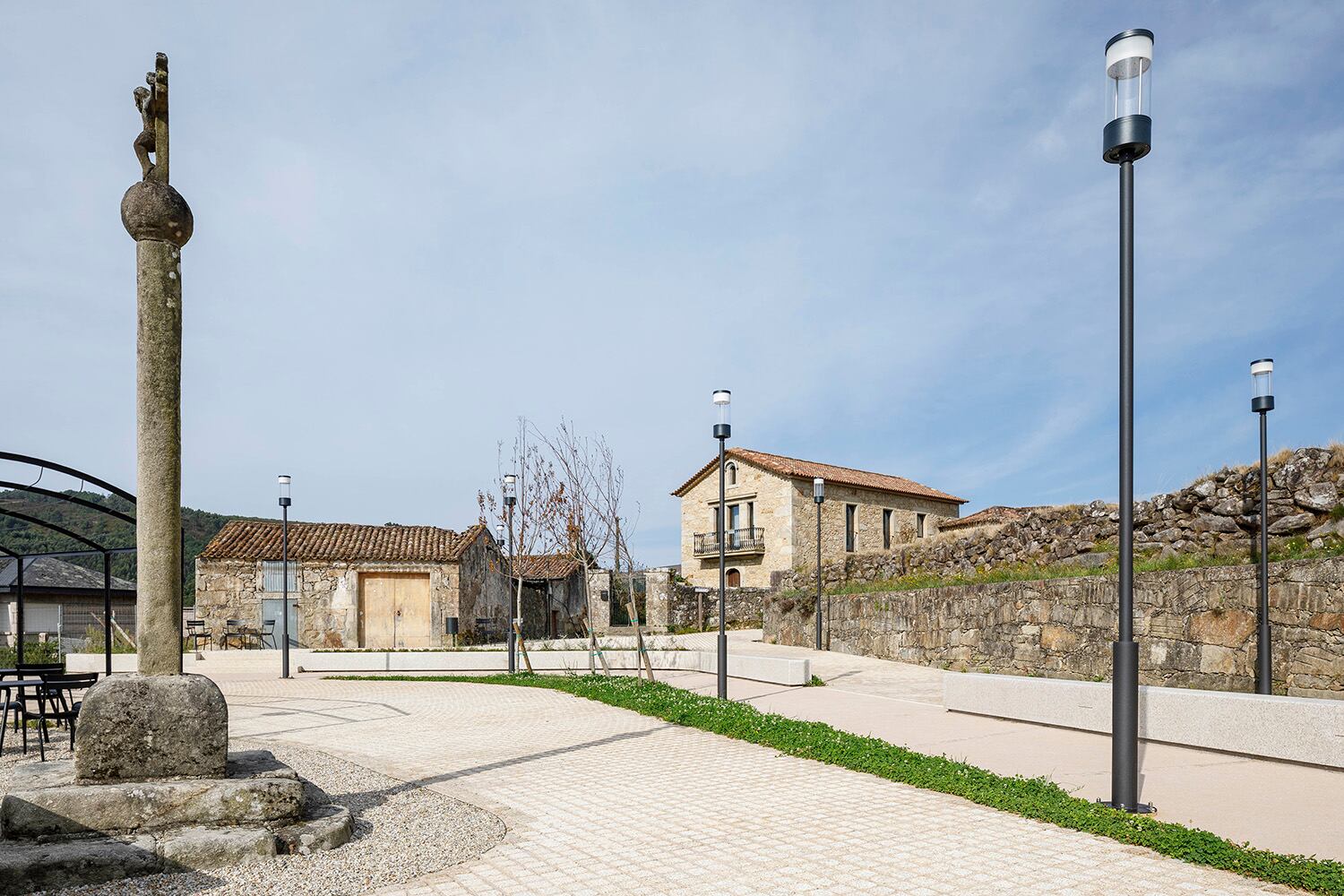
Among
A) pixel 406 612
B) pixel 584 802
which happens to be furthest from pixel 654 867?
pixel 406 612

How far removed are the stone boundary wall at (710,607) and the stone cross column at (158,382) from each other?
27.0 meters

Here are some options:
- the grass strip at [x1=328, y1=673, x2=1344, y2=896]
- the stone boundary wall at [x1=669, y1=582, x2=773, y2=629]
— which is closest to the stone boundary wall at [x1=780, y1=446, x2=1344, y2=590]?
the grass strip at [x1=328, y1=673, x2=1344, y2=896]

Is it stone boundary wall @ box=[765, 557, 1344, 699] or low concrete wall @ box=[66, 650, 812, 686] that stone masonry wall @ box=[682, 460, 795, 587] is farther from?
low concrete wall @ box=[66, 650, 812, 686]

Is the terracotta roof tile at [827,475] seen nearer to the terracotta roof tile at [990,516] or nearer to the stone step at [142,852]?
the terracotta roof tile at [990,516]

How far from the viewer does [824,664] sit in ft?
58.6

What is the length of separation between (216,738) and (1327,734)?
8123 millimetres

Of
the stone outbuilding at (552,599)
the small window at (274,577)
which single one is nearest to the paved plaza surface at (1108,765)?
the small window at (274,577)

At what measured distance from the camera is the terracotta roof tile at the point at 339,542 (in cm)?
2739

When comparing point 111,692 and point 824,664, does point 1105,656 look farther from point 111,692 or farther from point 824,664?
point 111,692

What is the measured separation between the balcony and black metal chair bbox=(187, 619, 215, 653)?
813 inches

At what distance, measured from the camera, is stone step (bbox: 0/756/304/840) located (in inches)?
186

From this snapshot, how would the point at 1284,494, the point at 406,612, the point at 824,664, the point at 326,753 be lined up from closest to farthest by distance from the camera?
the point at 326,753, the point at 1284,494, the point at 824,664, the point at 406,612

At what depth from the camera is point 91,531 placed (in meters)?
41.7

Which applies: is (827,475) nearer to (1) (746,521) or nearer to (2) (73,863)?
(1) (746,521)
